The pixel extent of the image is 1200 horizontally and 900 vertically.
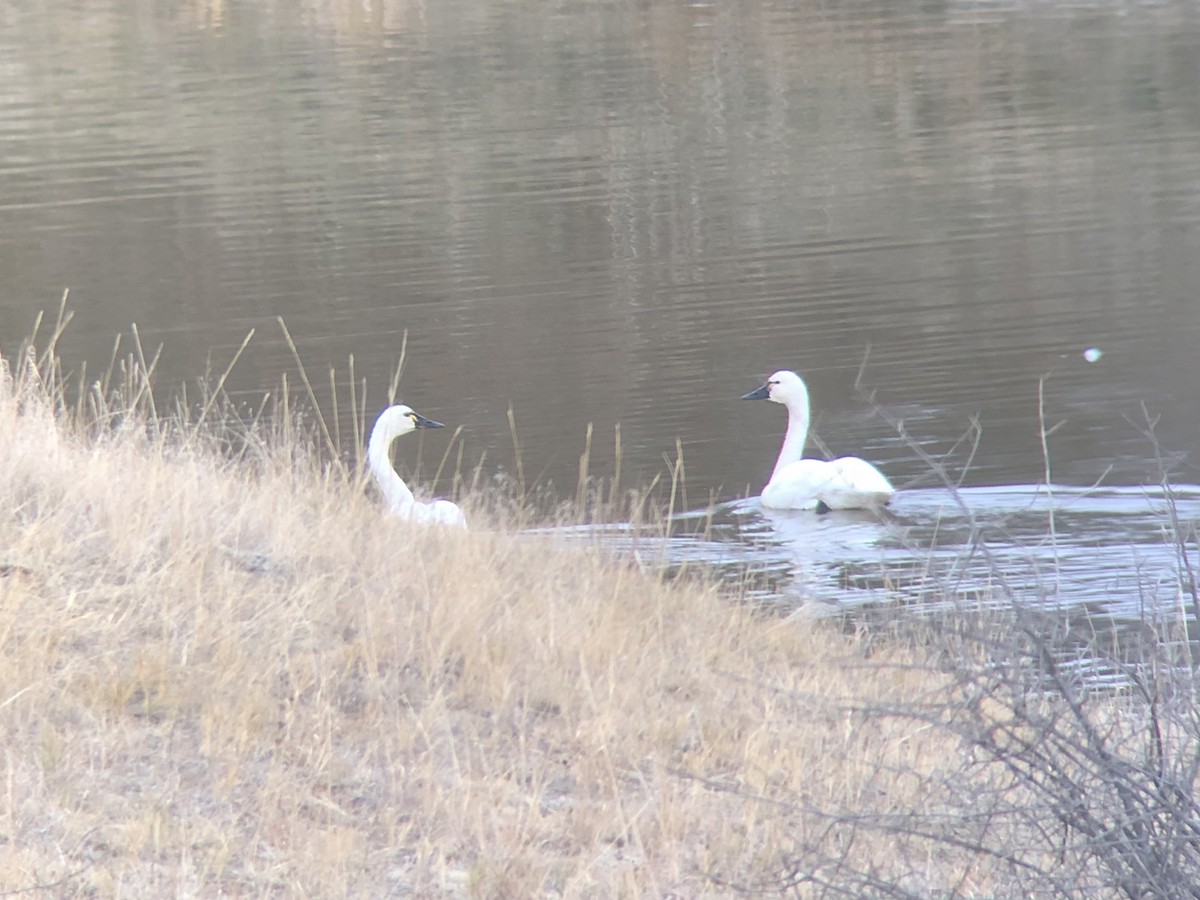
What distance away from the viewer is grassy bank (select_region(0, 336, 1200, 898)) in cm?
430

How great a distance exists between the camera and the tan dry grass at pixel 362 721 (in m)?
4.43

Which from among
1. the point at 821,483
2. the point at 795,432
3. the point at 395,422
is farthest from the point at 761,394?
the point at 395,422

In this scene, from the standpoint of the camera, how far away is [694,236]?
21.4 m

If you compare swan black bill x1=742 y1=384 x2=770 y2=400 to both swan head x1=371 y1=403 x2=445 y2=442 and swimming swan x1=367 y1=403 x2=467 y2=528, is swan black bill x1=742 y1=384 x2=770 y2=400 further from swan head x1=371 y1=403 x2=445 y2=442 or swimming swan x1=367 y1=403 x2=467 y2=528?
swan head x1=371 y1=403 x2=445 y2=442

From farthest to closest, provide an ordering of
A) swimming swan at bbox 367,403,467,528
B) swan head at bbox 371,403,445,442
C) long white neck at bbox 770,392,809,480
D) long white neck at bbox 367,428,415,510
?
long white neck at bbox 770,392,809,480 < swan head at bbox 371,403,445,442 < long white neck at bbox 367,428,415,510 < swimming swan at bbox 367,403,467,528

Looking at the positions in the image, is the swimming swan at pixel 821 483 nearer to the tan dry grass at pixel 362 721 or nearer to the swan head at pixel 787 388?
the swan head at pixel 787 388

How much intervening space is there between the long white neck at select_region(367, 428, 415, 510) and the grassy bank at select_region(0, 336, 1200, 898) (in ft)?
10.1

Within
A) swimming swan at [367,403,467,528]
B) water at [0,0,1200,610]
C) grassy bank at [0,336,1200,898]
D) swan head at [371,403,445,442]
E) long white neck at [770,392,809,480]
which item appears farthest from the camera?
water at [0,0,1200,610]

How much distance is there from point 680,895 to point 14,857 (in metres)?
1.57

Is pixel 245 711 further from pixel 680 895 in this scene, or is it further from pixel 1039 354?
pixel 1039 354

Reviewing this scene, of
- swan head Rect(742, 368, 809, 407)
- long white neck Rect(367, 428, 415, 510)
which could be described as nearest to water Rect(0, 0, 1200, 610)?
swan head Rect(742, 368, 809, 407)

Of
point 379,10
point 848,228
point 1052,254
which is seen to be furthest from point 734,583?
point 379,10

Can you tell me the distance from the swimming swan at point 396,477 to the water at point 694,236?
53.5 inches

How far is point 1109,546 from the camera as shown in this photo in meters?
9.56
